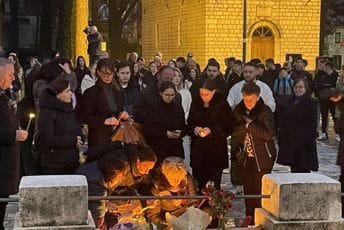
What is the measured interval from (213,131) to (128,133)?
3.32 ft

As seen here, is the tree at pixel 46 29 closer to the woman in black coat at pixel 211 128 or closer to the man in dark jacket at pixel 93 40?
the man in dark jacket at pixel 93 40

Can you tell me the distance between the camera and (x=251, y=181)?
292 inches

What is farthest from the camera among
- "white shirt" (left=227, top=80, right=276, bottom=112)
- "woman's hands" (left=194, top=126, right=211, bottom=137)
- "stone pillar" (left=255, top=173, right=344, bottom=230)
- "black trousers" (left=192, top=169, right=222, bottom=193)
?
"white shirt" (left=227, top=80, right=276, bottom=112)

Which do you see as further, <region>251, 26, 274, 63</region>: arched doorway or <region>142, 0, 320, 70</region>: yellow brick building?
<region>251, 26, 274, 63</region>: arched doorway

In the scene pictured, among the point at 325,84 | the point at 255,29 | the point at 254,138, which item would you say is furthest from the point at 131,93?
the point at 255,29

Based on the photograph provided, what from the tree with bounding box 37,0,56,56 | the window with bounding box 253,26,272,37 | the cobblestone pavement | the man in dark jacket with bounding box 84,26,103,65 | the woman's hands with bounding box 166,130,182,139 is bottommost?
the cobblestone pavement

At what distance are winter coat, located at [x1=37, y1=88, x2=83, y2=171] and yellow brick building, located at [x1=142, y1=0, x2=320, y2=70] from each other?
85.7 ft

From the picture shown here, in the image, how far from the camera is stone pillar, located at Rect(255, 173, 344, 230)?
4.98 m

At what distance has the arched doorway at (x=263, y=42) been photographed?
33000 millimetres

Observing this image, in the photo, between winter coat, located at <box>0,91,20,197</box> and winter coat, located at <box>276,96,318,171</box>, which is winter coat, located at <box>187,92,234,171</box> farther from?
winter coat, located at <box>0,91,20,197</box>

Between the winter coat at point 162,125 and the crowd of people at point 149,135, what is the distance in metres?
0.01

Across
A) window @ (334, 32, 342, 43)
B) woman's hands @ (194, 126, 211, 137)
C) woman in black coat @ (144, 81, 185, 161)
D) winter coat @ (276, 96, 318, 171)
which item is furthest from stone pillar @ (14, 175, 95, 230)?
window @ (334, 32, 342, 43)

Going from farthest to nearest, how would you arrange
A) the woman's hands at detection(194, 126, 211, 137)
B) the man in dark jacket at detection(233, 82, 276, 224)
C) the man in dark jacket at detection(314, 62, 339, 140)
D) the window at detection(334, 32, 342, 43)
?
the window at detection(334, 32, 342, 43)
the man in dark jacket at detection(314, 62, 339, 140)
the woman's hands at detection(194, 126, 211, 137)
the man in dark jacket at detection(233, 82, 276, 224)

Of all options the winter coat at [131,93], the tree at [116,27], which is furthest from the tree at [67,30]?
the tree at [116,27]
